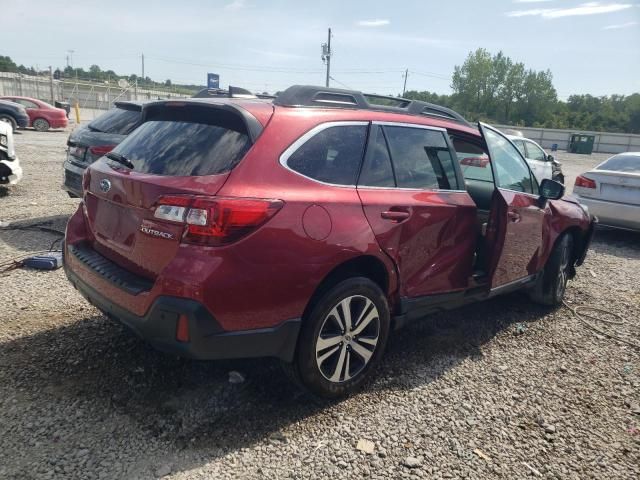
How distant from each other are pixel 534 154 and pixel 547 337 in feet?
30.9

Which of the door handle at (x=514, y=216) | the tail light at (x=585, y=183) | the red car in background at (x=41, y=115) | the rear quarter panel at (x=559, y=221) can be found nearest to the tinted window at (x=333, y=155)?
the door handle at (x=514, y=216)

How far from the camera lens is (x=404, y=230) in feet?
10.4

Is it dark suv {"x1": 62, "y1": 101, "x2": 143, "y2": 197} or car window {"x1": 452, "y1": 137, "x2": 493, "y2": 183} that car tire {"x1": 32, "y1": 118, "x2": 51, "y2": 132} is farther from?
car window {"x1": 452, "y1": 137, "x2": 493, "y2": 183}

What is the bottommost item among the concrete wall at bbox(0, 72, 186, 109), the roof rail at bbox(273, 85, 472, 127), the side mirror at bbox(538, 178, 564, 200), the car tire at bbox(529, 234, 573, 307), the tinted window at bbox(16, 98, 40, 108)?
the car tire at bbox(529, 234, 573, 307)

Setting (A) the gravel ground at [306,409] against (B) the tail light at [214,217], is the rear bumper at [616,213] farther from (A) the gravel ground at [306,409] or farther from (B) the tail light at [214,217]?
(B) the tail light at [214,217]

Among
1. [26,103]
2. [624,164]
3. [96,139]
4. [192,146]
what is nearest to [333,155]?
[192,146]

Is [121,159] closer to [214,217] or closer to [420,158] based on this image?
[214,217]

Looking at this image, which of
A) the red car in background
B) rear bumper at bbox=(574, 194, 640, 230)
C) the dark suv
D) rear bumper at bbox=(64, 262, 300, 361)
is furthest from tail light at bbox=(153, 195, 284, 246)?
the red car in background

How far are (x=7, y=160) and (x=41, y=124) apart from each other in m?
15.3

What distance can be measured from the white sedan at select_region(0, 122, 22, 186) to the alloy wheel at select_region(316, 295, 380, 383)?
23.5 ft

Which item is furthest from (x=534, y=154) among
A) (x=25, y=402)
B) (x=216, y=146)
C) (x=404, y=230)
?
(x=25, y=402)

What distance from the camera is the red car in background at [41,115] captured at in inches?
809

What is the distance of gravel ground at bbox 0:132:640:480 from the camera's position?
2500mm

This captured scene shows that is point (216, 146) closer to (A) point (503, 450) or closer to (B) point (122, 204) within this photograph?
→ (B) point (122, 204)
